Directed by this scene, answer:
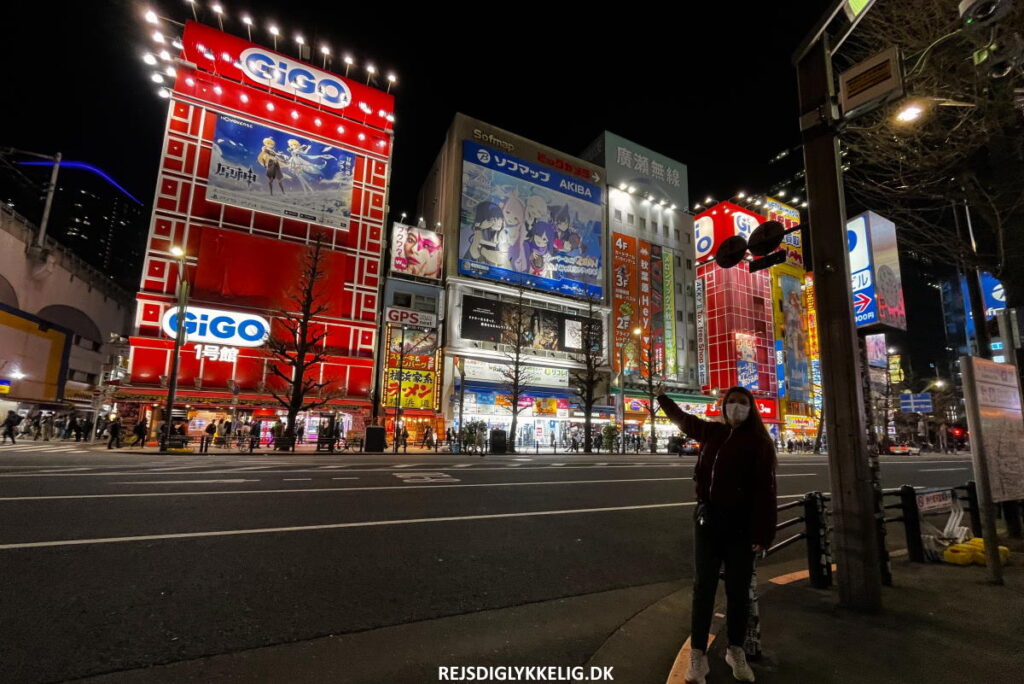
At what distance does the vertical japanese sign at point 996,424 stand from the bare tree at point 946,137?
5.45ft

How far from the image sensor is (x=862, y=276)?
4863 mm

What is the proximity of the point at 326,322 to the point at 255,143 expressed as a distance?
572 inches

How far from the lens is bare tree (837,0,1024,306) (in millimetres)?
5520

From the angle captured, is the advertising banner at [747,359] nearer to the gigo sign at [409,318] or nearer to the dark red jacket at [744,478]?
the gigo sign at [409,318]

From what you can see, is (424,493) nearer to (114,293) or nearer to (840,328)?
(840,328)

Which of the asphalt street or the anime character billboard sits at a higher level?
the anime character billboard

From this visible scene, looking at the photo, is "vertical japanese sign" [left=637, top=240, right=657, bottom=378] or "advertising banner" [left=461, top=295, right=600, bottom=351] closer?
"advertising banner" [left=461, top=295, right=600, bottom=351]

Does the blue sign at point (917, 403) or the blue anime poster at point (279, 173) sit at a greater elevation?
the blue anime poster at point (279, 173)

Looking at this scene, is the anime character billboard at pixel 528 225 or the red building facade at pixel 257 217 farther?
the anime character billboard at pixel 528 225

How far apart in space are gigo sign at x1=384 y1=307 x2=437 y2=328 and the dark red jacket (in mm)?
35542

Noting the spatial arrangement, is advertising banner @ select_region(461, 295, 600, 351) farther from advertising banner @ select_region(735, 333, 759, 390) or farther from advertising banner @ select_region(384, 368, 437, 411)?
advertising banner @ select_region(735, 333, 759, 390)

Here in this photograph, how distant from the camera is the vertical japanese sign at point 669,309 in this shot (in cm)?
5059

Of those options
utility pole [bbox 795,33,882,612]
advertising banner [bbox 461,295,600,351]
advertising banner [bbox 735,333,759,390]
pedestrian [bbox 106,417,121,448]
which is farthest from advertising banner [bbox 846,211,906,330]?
advertising banner [bbox 735,333,759,390]

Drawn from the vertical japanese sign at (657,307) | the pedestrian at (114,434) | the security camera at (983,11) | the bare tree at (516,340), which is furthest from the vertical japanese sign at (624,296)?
the security camera at (983,11)
